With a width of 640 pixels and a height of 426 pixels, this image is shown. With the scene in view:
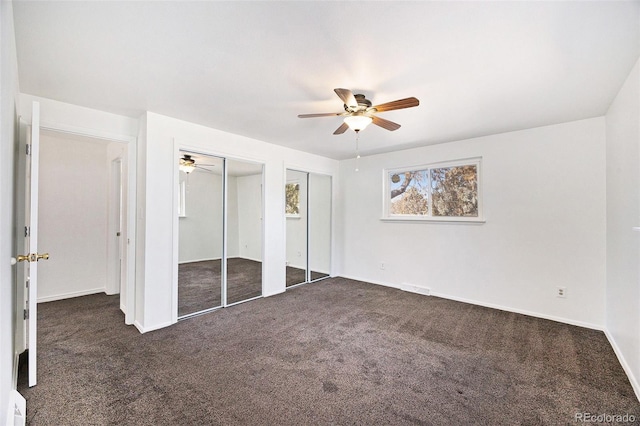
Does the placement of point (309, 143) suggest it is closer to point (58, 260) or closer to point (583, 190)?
point (583, 190)

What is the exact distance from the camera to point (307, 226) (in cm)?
517

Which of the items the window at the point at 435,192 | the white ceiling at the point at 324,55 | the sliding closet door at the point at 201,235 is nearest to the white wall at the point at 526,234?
the window at the point at 435,192

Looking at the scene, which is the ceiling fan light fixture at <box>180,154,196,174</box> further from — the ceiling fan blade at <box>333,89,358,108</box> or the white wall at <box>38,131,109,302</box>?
the ceiling fan blade at <box>333,89,358,108</box>

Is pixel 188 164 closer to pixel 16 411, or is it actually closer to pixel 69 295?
pixel 16 411

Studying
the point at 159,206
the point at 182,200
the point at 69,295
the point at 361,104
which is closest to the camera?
the point at 361,104

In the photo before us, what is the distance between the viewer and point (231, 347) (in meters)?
2.70

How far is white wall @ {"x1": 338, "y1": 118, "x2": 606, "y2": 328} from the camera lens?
322cm

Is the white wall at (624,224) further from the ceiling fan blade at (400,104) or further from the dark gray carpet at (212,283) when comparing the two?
the dark gray carpet at (212,283)

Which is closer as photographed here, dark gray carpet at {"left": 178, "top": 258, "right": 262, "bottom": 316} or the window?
dark gray carpet at {"left": 178, "top": 258, "right": 262, "bottom": 316}

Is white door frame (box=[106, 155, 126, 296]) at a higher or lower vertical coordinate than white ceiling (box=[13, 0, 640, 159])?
lower

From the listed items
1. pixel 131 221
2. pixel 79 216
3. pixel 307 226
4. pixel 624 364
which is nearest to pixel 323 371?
pixel 624 364

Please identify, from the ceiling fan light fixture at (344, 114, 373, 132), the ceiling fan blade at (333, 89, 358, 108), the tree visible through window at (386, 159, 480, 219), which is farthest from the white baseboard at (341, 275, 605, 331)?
the ceiling fan blade at (333, 89, 358, 108)

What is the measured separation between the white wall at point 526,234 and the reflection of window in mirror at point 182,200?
129 inches

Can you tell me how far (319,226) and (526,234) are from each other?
3.18 m
